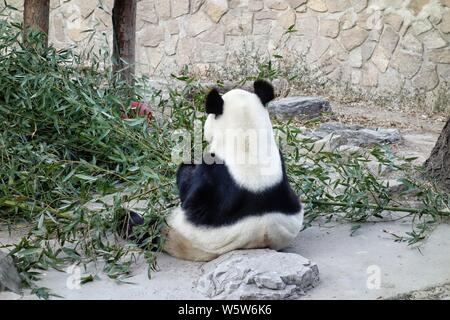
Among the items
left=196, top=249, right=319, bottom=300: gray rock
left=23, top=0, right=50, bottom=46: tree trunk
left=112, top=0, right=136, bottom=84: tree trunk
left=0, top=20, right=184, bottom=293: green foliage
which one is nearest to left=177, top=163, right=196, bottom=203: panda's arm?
left=0, top=20, right=184, bottom=293: green foliage

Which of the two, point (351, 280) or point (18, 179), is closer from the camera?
point (351, 280)

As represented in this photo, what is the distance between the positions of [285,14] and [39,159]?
558 cm

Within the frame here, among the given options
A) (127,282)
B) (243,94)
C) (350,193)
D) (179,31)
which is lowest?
(127,282)

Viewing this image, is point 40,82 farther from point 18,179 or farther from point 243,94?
point 243,94

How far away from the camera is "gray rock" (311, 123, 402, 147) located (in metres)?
6.14

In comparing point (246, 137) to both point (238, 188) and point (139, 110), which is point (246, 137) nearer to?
point (238, 188)

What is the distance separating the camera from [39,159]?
4219 millimetres

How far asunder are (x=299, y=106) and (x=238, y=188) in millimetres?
3829

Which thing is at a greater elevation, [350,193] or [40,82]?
[40,82]

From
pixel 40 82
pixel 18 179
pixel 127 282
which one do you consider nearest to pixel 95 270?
pixel 127 282

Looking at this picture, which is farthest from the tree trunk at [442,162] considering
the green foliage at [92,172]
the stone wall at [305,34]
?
the stone wall at [305,34]

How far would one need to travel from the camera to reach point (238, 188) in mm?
3354

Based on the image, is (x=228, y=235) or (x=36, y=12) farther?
(x=36, y=12)

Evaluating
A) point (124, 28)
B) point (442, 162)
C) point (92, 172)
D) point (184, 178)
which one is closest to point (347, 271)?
point (184, 178)
